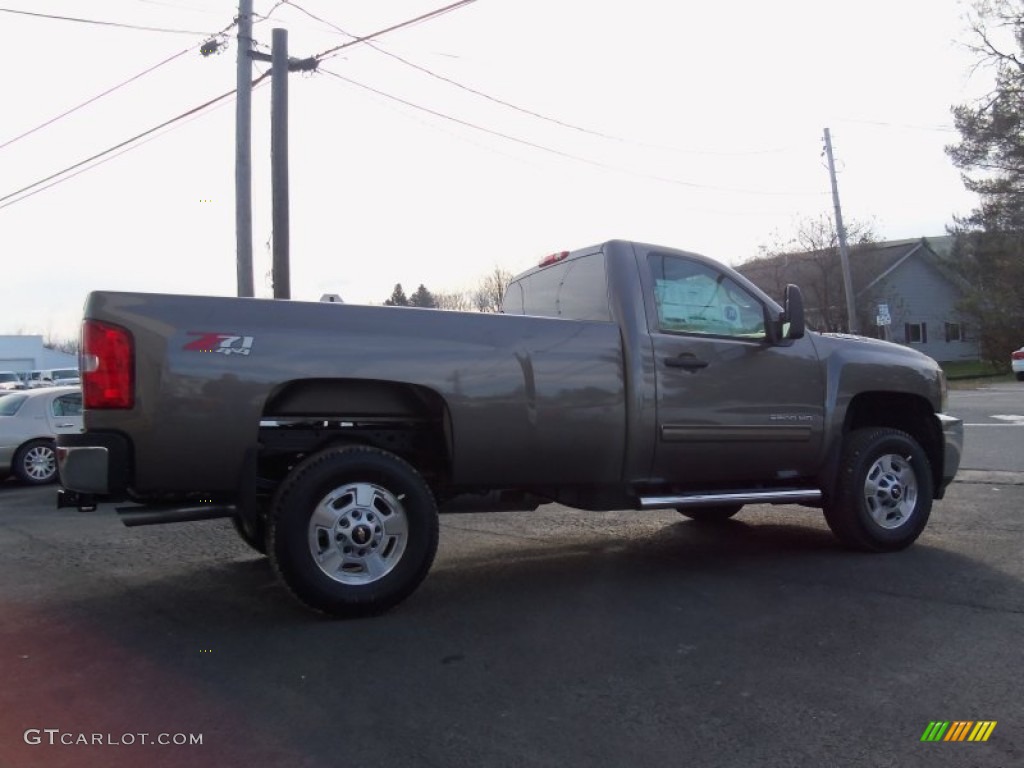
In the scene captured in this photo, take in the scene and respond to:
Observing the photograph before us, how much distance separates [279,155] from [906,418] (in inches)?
387

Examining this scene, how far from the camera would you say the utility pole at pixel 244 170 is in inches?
512

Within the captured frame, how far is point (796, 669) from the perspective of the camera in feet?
13.5

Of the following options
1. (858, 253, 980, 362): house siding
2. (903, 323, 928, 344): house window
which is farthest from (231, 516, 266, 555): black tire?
(903, 323, 928, 344): house window

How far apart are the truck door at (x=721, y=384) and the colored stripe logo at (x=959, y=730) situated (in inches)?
96.0

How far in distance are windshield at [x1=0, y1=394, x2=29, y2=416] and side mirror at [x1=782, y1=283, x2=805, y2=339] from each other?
450 inches

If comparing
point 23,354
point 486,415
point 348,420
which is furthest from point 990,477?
point 23,354

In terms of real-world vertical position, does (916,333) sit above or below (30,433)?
above

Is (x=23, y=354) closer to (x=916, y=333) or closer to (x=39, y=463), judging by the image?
(x=916, y=333)

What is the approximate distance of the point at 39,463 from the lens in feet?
42.9

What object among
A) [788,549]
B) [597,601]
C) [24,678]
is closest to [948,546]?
[788,549]

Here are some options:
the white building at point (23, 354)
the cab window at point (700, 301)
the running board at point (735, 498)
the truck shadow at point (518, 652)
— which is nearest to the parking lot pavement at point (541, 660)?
the truck shadow at point (518, 652)

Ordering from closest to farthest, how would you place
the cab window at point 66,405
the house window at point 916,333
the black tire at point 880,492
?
the black tire at point 880,492
the cab window at point 66,405
the house window at point 916,333

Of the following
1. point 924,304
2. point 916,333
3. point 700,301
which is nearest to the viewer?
point 700,301

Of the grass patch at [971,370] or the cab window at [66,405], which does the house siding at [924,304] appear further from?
the cab window at [66,405]
